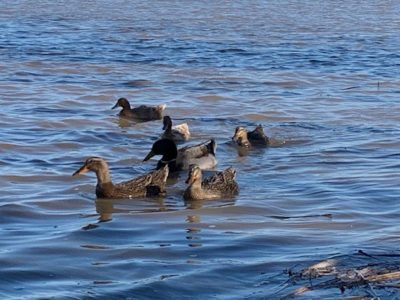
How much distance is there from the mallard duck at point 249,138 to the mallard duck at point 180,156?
79 centimetres

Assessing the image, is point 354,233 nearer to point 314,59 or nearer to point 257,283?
point 257,283

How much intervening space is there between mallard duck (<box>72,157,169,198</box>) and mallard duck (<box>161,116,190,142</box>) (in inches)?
115

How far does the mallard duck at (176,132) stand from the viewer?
1405cm

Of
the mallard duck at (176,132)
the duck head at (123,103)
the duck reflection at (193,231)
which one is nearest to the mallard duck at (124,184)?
the duck reflection at (193,231)

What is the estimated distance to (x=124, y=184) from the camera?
10734mm

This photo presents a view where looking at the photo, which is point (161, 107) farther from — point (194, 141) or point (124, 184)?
point (124, 184)

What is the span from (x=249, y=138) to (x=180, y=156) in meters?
1.15

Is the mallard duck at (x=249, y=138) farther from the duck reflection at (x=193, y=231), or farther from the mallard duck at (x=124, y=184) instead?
the duck reflection at (x=193, y=231)

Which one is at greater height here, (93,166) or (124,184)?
(93,166)

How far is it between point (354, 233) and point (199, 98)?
345 inches

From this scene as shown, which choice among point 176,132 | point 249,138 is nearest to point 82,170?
point 249,138

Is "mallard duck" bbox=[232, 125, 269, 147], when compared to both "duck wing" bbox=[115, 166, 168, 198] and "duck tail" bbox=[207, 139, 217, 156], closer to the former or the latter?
"duck tail" bbox=[207, 139, 217, 156]

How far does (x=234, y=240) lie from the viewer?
860 cm

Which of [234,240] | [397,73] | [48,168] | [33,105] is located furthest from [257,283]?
[397,73]
